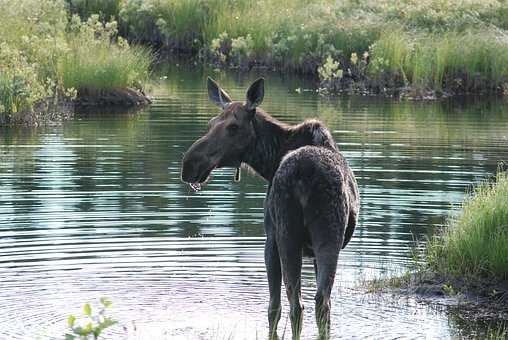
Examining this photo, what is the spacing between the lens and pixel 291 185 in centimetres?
830

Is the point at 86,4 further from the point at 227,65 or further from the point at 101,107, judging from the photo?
the point at 101,107

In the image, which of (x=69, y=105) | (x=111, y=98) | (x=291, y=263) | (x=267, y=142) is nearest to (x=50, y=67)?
(x=69, y=105)

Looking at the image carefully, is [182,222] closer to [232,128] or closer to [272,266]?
[232,128]

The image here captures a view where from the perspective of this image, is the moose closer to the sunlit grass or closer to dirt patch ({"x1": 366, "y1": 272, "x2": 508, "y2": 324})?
dirt patch ({"x1": 366, "y1": 272, "x2": 508, "y2": 324})

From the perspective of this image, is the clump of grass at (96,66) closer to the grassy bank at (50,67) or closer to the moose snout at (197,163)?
the grassy bank at (50,67)

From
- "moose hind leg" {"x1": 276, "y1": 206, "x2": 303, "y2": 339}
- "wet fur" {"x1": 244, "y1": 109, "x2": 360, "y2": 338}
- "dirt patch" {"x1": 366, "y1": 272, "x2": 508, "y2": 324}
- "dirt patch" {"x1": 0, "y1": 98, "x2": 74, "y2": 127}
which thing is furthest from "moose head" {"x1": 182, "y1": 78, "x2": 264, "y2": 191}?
"dirt patch" {"x1": 0, "y1": 98, "x2": 74, "y2": 127}

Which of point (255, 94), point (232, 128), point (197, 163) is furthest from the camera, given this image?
point (232, 128)

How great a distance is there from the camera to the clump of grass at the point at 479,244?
1109cm

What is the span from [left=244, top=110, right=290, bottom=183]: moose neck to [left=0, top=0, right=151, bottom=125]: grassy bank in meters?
13.6

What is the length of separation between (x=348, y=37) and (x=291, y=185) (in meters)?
25.1

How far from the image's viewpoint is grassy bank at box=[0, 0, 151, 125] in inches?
901

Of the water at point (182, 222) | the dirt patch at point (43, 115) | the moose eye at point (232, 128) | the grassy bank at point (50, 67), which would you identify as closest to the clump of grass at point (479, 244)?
the water at point (182, 222)

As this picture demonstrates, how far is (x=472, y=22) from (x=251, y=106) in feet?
80.5

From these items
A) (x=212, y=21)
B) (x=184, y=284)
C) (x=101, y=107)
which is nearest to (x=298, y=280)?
(x=184, y=284)
